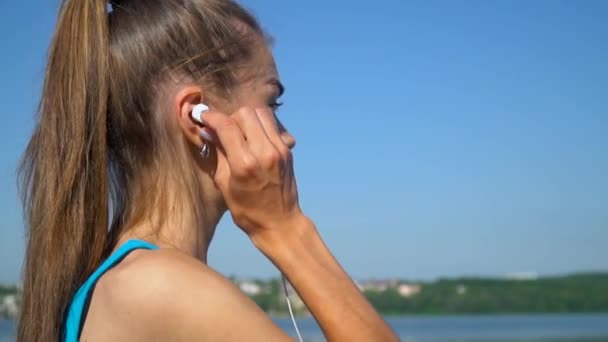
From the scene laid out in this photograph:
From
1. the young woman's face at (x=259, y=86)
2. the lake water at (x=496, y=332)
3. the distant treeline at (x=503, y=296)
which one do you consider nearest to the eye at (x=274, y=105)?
the young woman's face at (x=259, y=86)

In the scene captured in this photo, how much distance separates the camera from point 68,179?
263cm

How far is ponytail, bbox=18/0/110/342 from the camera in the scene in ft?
8.41

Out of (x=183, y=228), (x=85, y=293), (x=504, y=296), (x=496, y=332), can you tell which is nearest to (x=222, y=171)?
(x=183, y=228)

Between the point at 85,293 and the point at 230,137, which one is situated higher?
the point at 230,137

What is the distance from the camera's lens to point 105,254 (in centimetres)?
262

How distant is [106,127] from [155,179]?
21cm

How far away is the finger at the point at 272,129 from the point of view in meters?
2.48

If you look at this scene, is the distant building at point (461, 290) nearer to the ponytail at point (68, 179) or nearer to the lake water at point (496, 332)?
the lake water at point (496, 332)

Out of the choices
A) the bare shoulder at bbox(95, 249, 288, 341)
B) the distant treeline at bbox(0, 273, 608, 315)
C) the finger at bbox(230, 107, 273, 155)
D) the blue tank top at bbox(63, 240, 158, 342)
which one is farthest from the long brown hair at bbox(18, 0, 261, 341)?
the distant treeline at bbox(0, 273, 608, 315)

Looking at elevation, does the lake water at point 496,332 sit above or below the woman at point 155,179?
below

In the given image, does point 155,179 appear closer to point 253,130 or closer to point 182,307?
point 253,130

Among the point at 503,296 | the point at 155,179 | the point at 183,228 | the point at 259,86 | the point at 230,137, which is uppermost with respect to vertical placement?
the point at 259,86

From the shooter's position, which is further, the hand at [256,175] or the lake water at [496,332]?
the lake water at [496,332]

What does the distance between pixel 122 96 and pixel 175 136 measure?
0.19 metres
